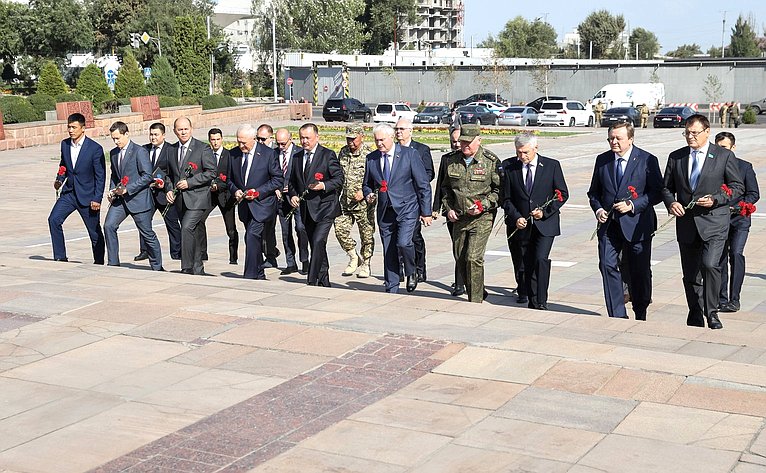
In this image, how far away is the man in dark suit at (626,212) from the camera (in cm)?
931

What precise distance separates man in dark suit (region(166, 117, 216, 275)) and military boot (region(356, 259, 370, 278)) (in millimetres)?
1777

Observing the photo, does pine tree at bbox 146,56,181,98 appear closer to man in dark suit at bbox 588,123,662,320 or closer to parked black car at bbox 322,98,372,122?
parked black car at bbox 322,98,372,122

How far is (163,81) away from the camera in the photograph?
49781 millimetres

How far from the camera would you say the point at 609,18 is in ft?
434

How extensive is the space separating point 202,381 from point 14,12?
72702 millimetres

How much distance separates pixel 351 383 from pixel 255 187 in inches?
202

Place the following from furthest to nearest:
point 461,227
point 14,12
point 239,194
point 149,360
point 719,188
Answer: point 14,12 < point 239,194 < point 461,227 < point 719,188 < point 149,360

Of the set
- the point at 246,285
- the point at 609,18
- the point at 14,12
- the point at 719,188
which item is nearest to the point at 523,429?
the point at 719,188

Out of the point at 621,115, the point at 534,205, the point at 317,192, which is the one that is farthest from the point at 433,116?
the point at 534,205

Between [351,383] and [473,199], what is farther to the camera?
[473,199]

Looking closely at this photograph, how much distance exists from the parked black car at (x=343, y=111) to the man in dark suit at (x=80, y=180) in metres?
42.3

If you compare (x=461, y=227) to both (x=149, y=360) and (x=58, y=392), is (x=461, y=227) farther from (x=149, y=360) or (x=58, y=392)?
(x=58, y=392)

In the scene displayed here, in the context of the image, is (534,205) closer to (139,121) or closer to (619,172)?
(619,172)

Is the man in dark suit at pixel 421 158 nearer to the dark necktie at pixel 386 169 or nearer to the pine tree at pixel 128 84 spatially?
the dark necktie at pixel 386 169
